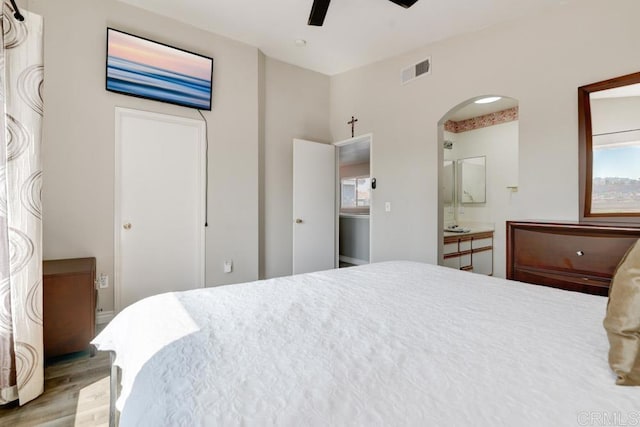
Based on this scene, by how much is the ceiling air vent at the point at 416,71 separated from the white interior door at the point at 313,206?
4.22ft

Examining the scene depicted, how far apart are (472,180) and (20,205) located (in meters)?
5.07

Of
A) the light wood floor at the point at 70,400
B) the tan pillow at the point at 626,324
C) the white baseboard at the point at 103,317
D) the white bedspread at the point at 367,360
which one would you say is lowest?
the light wood floor at the point at 70,400

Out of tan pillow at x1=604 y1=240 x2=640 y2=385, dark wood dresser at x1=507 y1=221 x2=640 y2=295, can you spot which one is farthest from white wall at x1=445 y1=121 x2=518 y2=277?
tan pillow at x1=604 y1=240 x2=640 y2=385

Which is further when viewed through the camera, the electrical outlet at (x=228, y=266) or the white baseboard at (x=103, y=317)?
the electrical outlet at (x=228, y=266)

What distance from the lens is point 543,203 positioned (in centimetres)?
246

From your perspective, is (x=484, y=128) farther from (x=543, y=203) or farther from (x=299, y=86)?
(x=299, y=86)

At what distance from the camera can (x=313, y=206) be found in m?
4.05

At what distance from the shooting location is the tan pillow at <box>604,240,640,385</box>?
25.4 inches

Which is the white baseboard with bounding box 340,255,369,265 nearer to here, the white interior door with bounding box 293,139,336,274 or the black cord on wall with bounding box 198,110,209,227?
the white interior door with bounding box 293,139,336,274

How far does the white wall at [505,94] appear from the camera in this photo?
7.32 ft

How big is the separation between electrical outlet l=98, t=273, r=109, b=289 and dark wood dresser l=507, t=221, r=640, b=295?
3.34m

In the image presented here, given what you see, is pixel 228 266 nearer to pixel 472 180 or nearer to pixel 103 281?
pixel 103 281

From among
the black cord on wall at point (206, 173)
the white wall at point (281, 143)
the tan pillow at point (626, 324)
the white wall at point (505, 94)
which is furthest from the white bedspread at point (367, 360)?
the white wall at point (281, 143)

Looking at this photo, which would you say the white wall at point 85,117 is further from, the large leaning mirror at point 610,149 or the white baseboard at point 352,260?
the large leaning mirror at point 610,149
